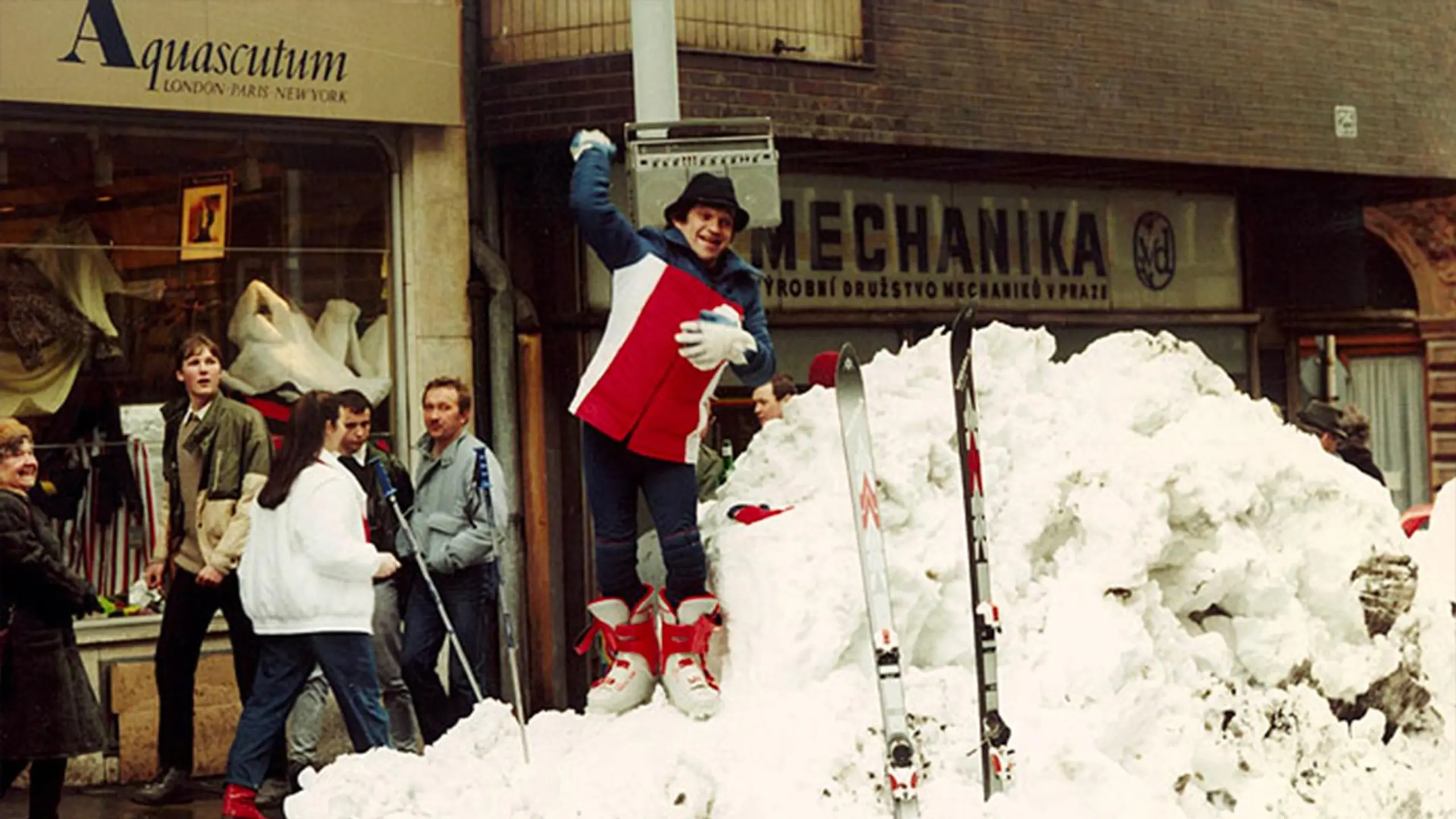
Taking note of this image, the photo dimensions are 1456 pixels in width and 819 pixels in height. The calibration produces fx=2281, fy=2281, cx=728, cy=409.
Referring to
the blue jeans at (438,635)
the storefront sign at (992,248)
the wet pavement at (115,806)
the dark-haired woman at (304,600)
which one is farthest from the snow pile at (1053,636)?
the storefront sign at (992,248)

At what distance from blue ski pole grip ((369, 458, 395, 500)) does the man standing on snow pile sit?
3.26m

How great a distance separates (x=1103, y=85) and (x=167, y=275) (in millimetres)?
6851

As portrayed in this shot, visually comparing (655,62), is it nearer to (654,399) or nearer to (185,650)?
(654,399)

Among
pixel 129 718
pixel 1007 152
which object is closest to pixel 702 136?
pixel 129 718

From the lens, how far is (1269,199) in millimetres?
18297

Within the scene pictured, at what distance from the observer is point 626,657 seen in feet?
20.7

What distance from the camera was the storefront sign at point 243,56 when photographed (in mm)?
10961

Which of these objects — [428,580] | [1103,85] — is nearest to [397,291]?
[428,580]

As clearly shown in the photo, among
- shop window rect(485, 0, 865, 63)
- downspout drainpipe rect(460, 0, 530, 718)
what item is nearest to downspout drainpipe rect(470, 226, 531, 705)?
downspout drainpipe rect(460, 0, 530, 718)

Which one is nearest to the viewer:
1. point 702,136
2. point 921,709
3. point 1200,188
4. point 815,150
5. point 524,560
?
point 921,709

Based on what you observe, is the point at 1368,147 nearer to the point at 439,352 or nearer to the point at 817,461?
the point at 439,352

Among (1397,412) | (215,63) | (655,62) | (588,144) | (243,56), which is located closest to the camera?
(588,144)

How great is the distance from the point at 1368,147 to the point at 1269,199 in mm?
1000

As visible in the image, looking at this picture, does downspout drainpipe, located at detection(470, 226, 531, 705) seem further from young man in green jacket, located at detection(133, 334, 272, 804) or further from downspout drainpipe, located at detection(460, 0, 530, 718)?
young man in green jacket, located at detection(133, 334, 272, 804)
